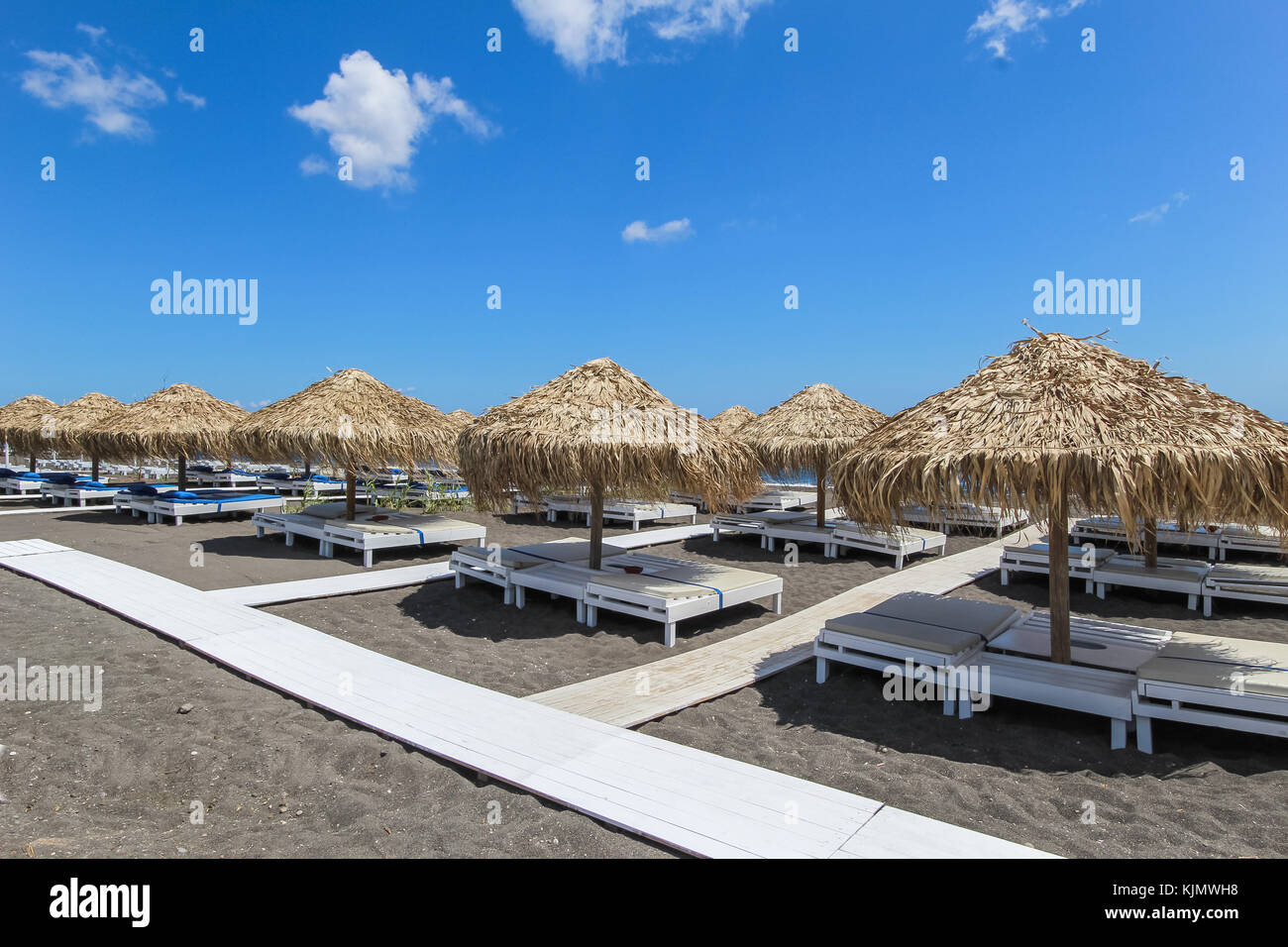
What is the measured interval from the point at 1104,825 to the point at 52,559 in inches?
488

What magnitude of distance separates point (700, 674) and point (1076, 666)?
2915 millimetres

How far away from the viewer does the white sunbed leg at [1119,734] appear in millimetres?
4398

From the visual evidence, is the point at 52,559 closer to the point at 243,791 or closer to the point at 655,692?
→ the point at 243,791

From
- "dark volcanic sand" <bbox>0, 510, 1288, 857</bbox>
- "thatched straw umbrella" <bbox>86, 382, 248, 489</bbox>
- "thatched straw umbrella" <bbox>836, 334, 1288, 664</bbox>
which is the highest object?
"thatched straw umbrella" <bbox>86, 382, 248, 489</bbox>

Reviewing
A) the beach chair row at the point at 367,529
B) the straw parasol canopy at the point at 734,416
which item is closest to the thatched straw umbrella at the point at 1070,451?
the beach chair row at the point at 367,529

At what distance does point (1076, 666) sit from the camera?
5.10 metres

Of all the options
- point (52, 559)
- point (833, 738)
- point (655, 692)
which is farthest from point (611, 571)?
point (52, 559)

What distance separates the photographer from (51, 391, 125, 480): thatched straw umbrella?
18250 millimetres

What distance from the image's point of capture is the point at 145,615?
22.7ft

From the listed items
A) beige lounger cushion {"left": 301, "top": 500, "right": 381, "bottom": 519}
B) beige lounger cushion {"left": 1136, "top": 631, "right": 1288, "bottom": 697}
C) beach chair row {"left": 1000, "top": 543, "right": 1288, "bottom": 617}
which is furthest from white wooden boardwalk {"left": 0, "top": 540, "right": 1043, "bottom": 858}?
beach chair row {"left": 1000, "top": 543, "right": 1288, "bottom": 617}

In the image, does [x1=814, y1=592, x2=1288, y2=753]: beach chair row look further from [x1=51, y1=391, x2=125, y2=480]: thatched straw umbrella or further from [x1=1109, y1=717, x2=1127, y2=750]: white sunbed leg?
[x1=51, y1=391, x2=125, y2=480]: thatched straw umbrella

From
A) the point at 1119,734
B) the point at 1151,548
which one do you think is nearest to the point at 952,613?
the point at 1119,734

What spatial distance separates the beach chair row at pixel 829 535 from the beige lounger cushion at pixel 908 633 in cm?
433

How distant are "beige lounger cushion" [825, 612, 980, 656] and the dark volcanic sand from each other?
0.49 metres
